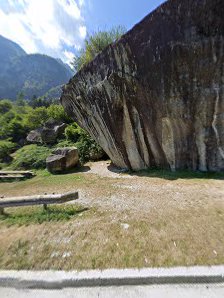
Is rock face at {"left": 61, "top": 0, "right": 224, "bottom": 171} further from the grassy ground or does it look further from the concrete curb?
the concrete curb

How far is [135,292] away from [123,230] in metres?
1.64

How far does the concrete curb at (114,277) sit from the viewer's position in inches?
131

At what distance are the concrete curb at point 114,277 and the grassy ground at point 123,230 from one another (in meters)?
0.18

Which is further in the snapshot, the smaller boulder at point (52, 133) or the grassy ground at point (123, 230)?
the smaller boulder at point (52, 133)

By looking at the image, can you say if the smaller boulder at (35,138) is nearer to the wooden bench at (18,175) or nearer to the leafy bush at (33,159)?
the leafy bush at (33,159)

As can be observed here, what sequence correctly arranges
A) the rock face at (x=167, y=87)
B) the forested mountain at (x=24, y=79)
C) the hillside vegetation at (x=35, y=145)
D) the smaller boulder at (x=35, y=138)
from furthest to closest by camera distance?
the forested mountain at (x=24, y=79) → the smaller boulder at (x=35, y=138) → the hillside vegetation at (x=35, y=145) → the rock face at (x=167, y=87)

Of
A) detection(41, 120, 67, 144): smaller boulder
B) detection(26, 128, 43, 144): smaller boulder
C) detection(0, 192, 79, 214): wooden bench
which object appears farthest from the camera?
detection(26, 128, 43, 144): smaller boulder

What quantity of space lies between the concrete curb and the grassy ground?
0.18m

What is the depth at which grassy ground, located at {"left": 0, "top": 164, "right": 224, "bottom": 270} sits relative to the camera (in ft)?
12.8

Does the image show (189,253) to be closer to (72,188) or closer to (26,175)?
(72,188)

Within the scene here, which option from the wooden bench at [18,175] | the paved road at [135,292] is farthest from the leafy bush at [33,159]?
the paved road at [135,292]

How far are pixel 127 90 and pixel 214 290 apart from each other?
846 centimetres

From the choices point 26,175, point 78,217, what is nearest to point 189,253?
point 78,217

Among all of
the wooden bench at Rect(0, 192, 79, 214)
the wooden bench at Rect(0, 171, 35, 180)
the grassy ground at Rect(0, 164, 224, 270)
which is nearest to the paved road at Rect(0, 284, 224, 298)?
the grassy ground at Rect(0, 164, 224, 270)
